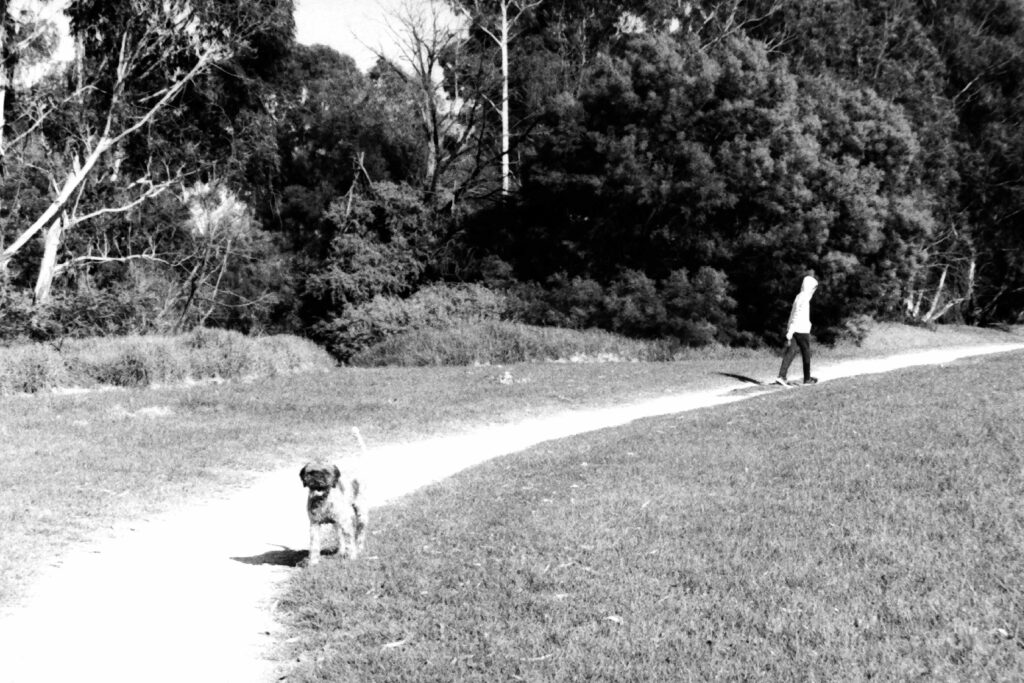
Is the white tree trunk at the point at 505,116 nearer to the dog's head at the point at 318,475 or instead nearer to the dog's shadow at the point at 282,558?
the dog's shadow at the point at 282,558

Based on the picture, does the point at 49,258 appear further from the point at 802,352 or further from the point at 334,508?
the point at 334,508

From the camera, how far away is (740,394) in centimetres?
1881

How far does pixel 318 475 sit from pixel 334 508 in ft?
1.33

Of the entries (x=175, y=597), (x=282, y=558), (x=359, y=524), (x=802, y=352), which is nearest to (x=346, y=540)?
(x=359, y=524)

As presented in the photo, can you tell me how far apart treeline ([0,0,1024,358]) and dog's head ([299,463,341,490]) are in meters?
19.2

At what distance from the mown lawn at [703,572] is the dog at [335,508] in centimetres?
17

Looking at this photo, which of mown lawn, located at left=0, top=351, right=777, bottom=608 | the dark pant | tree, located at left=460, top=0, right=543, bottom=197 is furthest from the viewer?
tree, located at left=460, top=0, right=543, bottom=197

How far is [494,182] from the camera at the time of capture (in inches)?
1522

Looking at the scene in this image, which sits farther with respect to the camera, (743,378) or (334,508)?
(743,378)

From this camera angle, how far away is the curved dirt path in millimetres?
5438

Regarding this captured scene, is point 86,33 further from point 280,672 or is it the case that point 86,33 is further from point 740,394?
point 280,672

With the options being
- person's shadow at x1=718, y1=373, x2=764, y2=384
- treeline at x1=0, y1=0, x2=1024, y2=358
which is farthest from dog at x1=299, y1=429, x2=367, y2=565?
treeline at x1=0, y1=0, x2=1024, y2=358

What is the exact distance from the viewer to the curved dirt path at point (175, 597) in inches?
214

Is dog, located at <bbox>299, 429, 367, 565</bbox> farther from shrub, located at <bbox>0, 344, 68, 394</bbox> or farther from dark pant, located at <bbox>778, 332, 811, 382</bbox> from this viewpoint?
dark pant, located at <bbox>778, 332, 811, 382</bbox>
